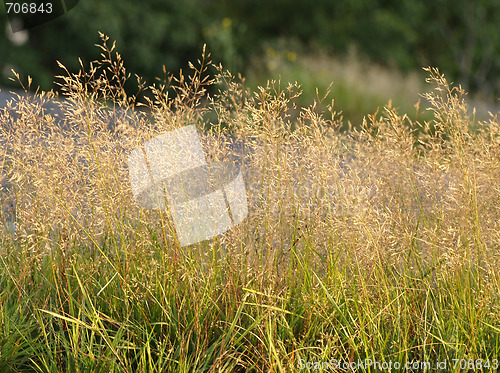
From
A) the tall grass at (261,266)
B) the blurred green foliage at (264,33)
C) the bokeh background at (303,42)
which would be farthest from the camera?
the blurred green foliage at (264,33)

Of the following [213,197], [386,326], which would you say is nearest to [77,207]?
[213,197]

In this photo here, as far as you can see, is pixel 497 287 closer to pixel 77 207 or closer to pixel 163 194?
pixel 163 194

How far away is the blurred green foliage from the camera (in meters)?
10.4

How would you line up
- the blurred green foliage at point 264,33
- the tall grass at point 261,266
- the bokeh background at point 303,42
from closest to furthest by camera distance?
the tall grass at point 261,266 → the bokeh background at point 303,42 → the blurred green foliage at point 264,33

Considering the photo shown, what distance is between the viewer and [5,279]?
266 cm

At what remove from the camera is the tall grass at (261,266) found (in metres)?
2.13

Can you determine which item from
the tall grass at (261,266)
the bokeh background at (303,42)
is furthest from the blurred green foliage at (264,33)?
the tall grass at (261,266)

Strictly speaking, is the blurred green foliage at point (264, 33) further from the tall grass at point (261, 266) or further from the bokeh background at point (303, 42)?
the tall grass at point (261, 266)

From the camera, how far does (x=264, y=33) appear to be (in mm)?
13547

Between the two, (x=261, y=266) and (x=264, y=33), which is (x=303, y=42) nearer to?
(x=264, y=33)

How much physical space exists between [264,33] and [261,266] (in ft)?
38.9

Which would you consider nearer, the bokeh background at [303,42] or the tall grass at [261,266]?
the tall grass at [261,266]

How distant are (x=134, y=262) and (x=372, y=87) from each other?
→ 27.2 feet

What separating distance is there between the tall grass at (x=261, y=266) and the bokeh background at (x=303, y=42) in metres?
6.38
